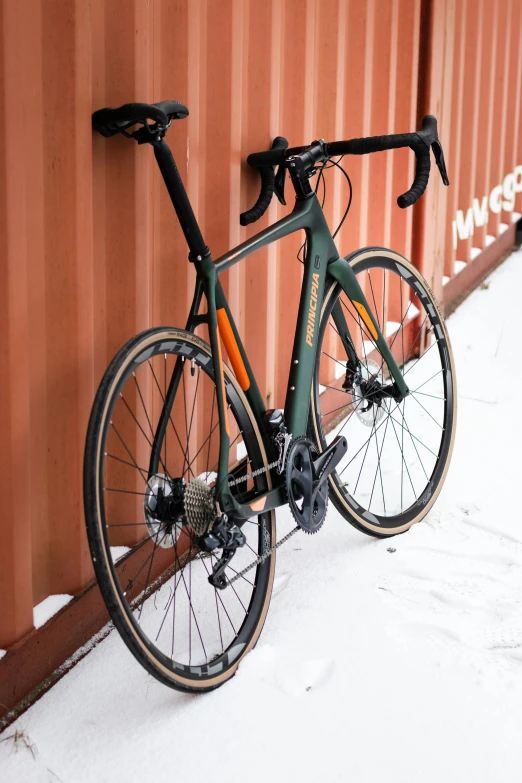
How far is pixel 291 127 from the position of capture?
3.20 metres

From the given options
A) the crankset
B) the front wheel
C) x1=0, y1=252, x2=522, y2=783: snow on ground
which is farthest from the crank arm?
x1=0, y1=252, x2=522, y2=783: snow on ground

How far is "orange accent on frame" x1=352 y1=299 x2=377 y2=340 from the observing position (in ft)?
9.13

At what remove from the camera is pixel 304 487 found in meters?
2.39

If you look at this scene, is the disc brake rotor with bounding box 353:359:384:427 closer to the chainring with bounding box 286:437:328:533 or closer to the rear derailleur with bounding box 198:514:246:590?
the chainring with bounding box 286:437:328:533

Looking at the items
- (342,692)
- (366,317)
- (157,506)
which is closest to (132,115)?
(157,506)

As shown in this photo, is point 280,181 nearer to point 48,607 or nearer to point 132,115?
point 132,115

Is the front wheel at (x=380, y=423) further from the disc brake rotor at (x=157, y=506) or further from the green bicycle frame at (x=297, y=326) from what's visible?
the disc brake rotor at (x=157, y=506)

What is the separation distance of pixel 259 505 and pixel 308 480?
0.71 feet

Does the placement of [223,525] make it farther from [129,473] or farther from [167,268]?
[167,268]

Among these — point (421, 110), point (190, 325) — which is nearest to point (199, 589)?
point (190, 325)

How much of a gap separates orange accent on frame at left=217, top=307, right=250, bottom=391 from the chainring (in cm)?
23

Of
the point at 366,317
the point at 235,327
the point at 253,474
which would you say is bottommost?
the point at 253,474

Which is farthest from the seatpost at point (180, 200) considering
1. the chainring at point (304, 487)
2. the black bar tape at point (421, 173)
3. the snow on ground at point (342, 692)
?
the snow on ground at point (342, 692)

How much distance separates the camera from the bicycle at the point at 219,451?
2.01 m
